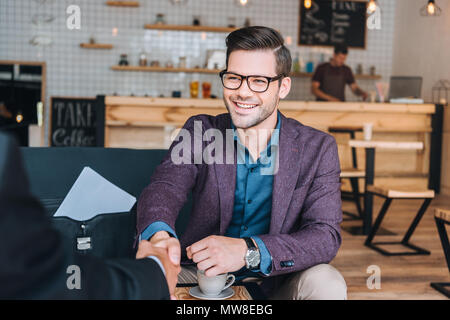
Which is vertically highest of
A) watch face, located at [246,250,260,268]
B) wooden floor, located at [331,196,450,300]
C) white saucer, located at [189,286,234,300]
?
watch face, located at [246,250,260,268]

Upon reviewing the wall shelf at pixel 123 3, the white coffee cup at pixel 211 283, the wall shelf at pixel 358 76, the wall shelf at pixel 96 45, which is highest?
the wall shelf at pixel 123 3

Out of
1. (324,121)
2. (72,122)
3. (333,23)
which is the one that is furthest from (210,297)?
(333,23)

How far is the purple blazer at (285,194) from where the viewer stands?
1.49 meters

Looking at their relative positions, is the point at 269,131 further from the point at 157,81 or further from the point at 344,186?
the point at 157,81

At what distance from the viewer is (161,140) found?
5.02m


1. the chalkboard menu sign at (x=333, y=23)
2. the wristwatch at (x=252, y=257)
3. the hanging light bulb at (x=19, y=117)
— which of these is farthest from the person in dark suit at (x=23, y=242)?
the chalkboard menu sign at (x=333, y=23)

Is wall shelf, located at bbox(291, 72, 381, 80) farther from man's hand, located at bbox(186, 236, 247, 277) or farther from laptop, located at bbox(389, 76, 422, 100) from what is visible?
man's hand, located at bbox(186, 236, 247, 277)

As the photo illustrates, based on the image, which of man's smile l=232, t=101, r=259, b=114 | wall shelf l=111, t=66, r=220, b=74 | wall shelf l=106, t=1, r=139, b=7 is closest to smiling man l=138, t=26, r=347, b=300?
man's smile l=232, t=101, r=259, b=114

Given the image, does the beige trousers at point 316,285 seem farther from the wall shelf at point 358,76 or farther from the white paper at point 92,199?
the wall shelf at point 358,76

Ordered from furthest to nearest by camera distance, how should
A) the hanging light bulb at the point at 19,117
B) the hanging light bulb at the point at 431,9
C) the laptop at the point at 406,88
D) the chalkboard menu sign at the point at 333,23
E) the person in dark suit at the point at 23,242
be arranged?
the chalkboard menu sign at the point at 333,23 → the laptop at the point at 406,88 → the hanging light bulb at the point at 19,117 → the hanging light bulb at the point at 431,9 → the person in dark suit at the point at 23,242

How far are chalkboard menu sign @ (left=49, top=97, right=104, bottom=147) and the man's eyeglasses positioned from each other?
17.8 feet

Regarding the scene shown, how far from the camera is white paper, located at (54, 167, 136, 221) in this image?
1741 millimetres

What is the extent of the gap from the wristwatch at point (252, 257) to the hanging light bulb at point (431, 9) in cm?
495

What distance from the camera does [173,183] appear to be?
1618 mm
